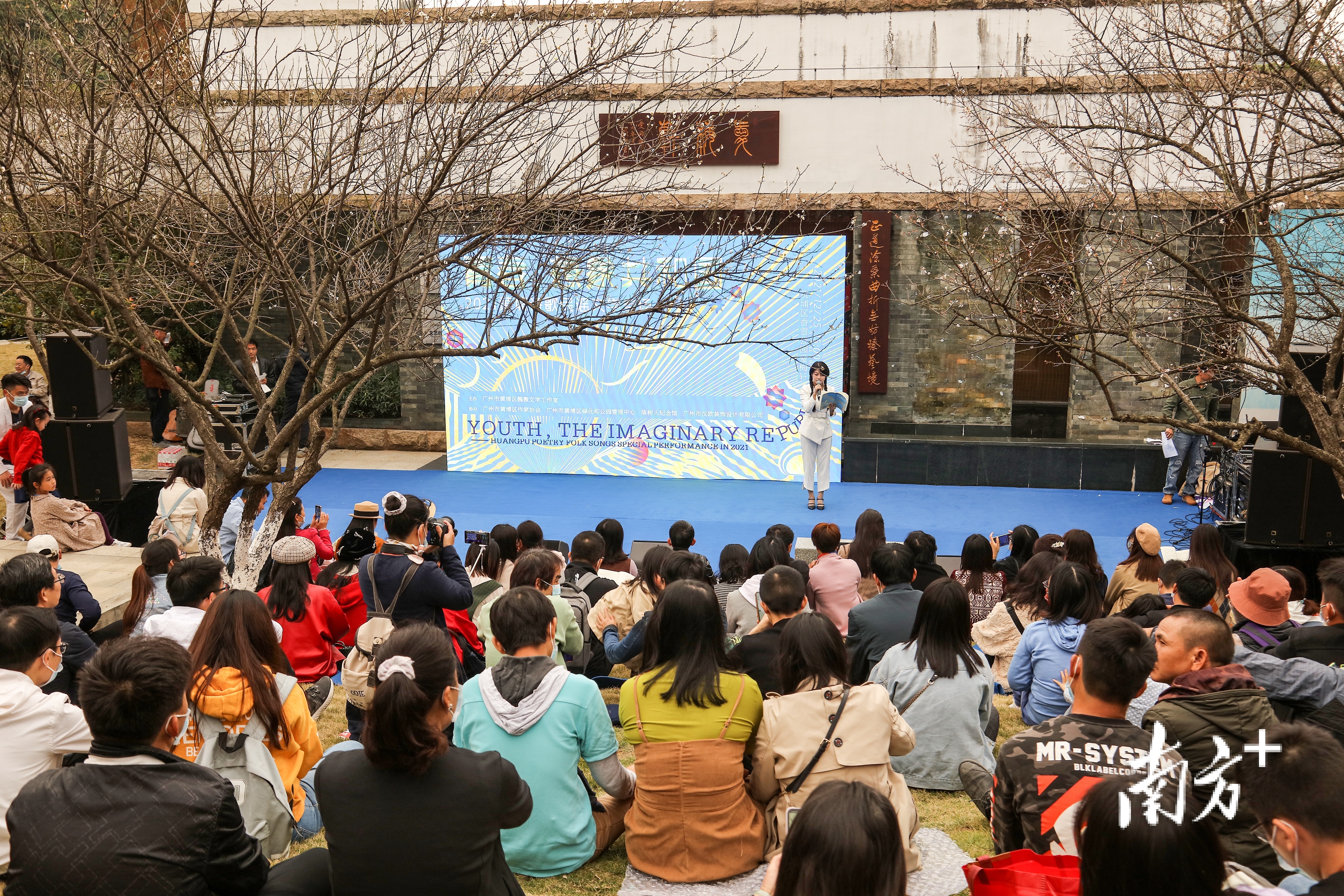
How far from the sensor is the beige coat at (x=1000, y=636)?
596cm

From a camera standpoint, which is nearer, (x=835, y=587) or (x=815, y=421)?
(x=835, y=587)

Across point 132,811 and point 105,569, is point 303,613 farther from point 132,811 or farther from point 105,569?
point 105,569

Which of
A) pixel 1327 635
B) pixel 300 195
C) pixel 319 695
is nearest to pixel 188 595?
pixel 319 695

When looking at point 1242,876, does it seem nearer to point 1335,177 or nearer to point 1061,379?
point 1335,177

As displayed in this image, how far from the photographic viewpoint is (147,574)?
5.10 meters

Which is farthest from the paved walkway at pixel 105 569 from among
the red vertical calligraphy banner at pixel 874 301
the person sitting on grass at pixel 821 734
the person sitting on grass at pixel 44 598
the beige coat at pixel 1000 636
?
the red vertical calligraphy banner at pixel 874 301

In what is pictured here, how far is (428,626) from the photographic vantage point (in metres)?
3.15

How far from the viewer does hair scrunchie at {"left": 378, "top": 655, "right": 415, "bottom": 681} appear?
2.81 meters

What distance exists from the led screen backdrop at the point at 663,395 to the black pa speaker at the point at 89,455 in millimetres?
4033

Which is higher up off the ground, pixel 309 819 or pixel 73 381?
pixel 73 381

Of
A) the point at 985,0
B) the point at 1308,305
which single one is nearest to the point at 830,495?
the point at 1308,305

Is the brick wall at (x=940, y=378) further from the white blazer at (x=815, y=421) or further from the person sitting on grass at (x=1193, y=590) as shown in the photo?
the person sitting on grass at (x=1193, y=590)

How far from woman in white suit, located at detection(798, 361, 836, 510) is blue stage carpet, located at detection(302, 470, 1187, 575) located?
0.33 meters

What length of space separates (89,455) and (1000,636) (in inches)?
305
